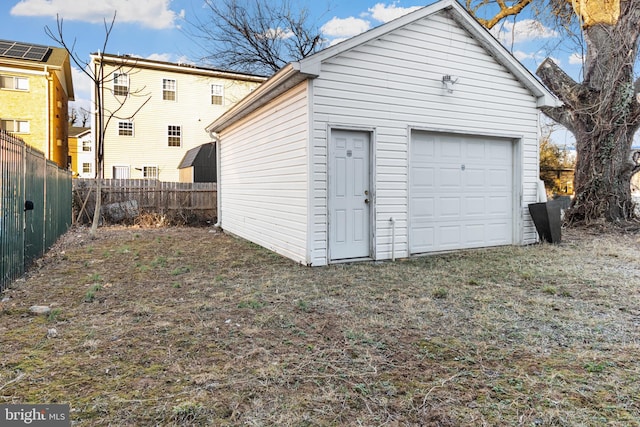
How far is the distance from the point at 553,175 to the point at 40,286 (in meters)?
19.3

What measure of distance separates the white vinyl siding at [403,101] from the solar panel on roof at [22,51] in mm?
17443

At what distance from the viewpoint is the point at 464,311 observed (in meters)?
3.64

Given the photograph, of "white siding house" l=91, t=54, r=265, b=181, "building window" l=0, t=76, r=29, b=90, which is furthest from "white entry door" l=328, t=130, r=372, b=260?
"building window" l=0, t=76, r=29, b=90

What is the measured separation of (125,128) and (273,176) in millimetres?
13337

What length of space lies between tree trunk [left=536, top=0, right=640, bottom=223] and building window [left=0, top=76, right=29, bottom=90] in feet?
65.3

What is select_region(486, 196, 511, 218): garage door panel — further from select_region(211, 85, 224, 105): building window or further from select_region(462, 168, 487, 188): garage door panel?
select_region(211, 85, 224, 105): building window

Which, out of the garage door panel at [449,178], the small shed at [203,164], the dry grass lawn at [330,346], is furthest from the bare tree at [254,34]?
the dry grass lawn at [330,346]

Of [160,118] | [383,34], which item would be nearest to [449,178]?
[383,34]

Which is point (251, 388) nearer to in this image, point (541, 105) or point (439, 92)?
point (439, 92)

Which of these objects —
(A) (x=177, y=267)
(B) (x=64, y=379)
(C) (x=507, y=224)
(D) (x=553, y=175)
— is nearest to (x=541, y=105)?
(C) (x=507, y=224)

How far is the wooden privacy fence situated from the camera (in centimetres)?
1202

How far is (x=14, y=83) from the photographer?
652 inches

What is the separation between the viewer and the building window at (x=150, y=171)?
17.9m

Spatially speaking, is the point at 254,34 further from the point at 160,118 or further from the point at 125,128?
the point at 125,128
